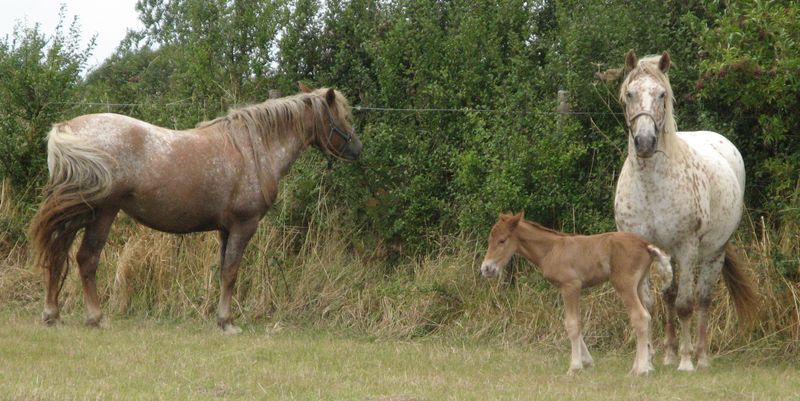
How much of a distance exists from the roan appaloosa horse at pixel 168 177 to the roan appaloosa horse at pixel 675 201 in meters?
3.50

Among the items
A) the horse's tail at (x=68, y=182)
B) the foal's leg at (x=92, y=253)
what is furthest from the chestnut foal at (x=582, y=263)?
the foal's leg at (x=92, y=253)

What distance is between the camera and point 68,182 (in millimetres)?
8562

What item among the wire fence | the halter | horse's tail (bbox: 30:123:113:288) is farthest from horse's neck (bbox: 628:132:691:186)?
horse's tail (bbox: 30:123:113:288)

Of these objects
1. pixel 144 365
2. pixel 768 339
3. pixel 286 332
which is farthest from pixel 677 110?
pixel 144 365

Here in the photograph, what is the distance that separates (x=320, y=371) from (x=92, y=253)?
10.1ft

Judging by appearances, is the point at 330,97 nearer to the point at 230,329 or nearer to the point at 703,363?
the point at 230,329

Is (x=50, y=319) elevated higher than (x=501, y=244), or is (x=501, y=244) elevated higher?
(x=501, y=244)

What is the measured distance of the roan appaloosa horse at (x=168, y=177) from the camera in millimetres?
8625

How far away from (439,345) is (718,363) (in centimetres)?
237

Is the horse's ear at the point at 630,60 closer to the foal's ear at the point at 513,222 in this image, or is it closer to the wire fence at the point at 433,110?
the foal's ear at the point at 513,222

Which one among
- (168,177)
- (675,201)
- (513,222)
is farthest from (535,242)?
(168,177)

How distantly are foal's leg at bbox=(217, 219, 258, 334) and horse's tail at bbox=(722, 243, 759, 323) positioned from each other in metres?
4.25

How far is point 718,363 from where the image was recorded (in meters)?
8.16

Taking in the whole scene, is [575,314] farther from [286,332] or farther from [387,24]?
[387,24]
